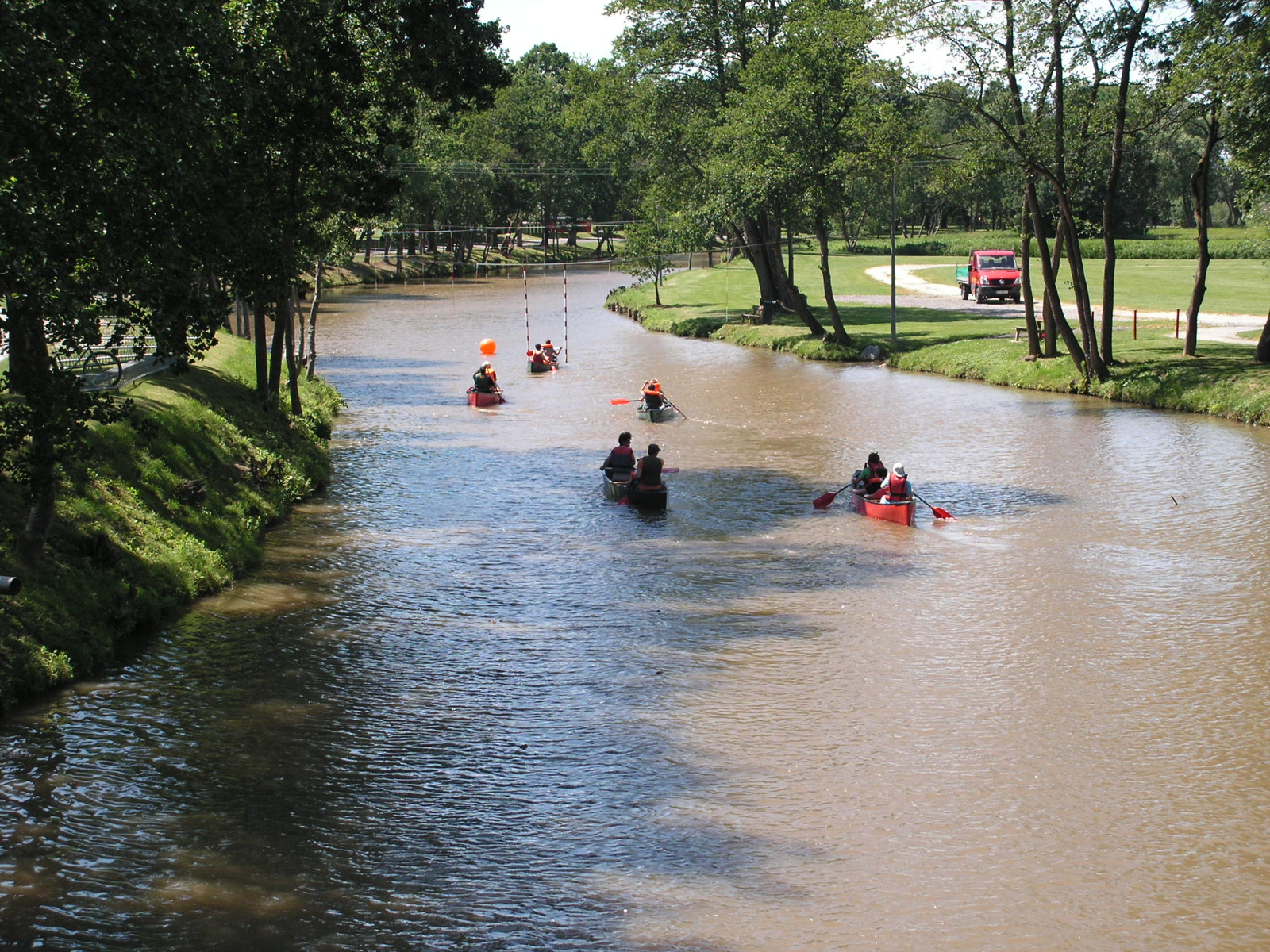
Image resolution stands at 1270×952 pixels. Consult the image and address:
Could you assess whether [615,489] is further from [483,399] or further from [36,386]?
[483,399]

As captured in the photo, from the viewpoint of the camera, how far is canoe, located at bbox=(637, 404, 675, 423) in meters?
32.1

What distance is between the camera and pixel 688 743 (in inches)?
497

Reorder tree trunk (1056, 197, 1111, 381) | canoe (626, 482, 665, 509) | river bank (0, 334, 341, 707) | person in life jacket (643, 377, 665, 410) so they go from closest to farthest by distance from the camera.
→ river bank (0, 334, 341, 707)
canoe (626, 482, 665, 509)
person in life jacket (643, 377, 665, 410)
tree trunk (1056, 197, 1111, 381)

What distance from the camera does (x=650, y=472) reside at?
22312 mm

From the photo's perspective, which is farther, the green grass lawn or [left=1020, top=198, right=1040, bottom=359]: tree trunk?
the green grass lawn

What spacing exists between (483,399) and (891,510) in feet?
54.5

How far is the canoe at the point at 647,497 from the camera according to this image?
2248 cm

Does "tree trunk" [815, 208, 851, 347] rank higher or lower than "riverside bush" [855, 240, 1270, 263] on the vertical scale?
lower

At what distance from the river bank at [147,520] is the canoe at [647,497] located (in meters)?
6.36

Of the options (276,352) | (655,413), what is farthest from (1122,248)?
(276,352)

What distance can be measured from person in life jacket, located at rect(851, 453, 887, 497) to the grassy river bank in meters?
11.9

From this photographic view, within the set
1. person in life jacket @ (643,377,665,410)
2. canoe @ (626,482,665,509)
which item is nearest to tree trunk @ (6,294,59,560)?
canoe @ (626,482,665,509)

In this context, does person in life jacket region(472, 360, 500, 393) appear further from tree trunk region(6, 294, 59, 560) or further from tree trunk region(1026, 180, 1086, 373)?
tree trunk region(6, 294, 59, 560)

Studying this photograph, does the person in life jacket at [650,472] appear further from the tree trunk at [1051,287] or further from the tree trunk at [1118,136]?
the tree trunk at [1051,287]
